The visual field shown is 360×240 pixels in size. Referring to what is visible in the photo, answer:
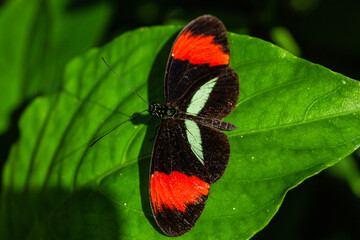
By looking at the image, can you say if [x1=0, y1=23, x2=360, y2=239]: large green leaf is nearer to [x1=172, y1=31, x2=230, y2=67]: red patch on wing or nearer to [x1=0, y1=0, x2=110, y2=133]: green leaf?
[x1=172, y1=31, x2=230, y2=67]: red patch on wing

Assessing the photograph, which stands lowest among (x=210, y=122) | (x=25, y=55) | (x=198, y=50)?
(x=25, y=55)

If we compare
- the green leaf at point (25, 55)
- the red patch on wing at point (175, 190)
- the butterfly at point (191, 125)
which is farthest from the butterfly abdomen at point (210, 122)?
the green leaf at point (25, 55)

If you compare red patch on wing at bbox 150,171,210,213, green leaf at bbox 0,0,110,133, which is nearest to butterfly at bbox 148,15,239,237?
red patch on wing at bbox 150,171,210,213

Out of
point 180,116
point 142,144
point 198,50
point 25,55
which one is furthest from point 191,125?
point 25,55

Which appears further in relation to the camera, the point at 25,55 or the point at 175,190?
the point at 25,55

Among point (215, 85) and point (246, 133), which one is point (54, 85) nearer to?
point (215, 85)

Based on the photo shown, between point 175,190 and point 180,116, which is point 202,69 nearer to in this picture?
point 180,116

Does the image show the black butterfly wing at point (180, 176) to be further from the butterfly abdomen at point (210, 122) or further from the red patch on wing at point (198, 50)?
the red patch on wing at point (198, 50)
